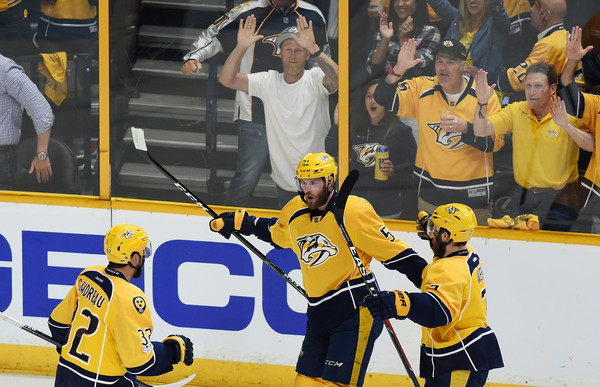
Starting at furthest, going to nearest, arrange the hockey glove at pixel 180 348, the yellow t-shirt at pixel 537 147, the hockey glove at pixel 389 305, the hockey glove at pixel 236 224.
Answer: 1. the yellow t-shirt at pixel 537 147
2. the hockey glove at pixel 236 224
3. the hockey glove at pixel 180 348
4. the hockey glove at pixel 389 305

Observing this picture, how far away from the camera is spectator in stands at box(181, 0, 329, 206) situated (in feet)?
19.0

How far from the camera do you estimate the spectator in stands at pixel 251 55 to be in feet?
19.0

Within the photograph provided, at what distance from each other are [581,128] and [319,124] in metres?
1.48

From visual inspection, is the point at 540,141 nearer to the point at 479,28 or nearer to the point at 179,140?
the point at 479,28

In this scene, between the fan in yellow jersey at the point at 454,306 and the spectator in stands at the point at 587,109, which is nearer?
the fan in yellow jersey at the point at 454,306

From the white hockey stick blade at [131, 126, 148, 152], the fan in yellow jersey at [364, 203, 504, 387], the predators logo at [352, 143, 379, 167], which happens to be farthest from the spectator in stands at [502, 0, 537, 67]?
the white hockey stick blade at [131, 126, 148, 152]

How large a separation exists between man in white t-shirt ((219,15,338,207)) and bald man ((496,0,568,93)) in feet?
3.40

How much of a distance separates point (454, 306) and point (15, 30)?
10.6ft

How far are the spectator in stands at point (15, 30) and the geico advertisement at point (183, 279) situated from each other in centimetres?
94

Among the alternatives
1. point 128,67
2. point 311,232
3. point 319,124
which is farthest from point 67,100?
point 311,232

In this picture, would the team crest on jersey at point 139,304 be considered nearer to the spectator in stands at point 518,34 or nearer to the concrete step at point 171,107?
the concrete step at point 171,107

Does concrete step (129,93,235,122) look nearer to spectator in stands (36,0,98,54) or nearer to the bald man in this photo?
spectator in stands (36,0,98,54)

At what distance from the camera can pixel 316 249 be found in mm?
4793

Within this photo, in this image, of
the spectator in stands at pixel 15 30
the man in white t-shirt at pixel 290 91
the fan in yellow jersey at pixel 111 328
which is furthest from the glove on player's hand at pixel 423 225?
the spectator in stands at pixel 15 30
